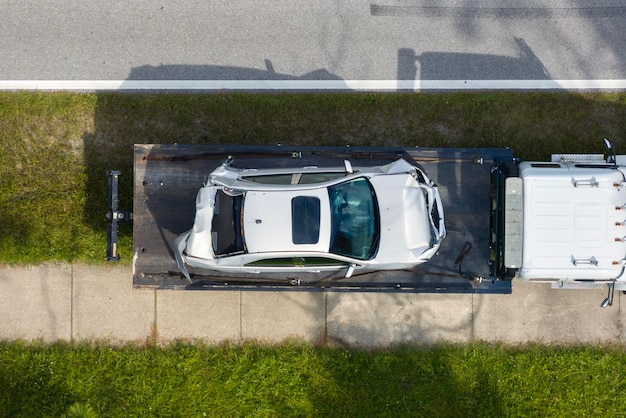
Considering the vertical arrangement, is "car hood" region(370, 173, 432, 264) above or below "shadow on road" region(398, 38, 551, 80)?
below

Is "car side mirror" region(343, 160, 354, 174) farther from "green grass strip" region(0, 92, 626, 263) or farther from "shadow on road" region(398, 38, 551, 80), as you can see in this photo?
"shadow on road" region(398, 38, 551, 80)

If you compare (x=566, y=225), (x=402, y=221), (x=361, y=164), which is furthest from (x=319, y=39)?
(x=566, y=225)

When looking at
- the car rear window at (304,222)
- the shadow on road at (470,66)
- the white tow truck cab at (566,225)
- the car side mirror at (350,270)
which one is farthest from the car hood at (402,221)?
the shadow on road at (470,66)

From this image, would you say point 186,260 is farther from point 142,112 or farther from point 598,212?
point 598,212

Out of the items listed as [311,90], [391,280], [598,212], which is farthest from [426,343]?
[311,90]

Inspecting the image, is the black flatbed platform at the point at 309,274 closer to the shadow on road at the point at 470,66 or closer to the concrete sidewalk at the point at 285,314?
the concrete sidewalk at the point at 285,314

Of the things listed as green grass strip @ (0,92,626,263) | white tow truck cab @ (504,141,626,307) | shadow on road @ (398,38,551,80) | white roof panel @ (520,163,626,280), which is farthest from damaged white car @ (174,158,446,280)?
shadow on road @ (398,38,551,80)

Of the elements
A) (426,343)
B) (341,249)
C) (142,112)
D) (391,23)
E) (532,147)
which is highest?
(391,23)
